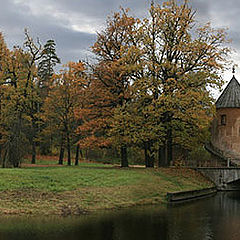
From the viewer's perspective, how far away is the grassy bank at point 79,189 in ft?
66.6

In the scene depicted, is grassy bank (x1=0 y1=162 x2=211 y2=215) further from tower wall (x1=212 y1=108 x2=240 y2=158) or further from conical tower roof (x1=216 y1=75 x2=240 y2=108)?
conical tower roof (x1=216 y1=75 x2=240 y2=108)

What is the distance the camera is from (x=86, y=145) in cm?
3441

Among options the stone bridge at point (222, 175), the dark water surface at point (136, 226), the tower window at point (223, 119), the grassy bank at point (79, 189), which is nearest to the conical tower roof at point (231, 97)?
the tower window at point (223, 119)

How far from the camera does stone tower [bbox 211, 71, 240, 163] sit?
122ft

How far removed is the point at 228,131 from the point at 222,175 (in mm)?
5638

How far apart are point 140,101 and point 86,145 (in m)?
6.77

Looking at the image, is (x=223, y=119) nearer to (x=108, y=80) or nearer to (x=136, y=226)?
(x=108, y=80)

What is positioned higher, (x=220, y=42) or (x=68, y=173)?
(x=220, y=42)

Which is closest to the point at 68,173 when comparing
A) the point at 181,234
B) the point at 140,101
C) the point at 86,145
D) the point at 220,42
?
the point at 86,145

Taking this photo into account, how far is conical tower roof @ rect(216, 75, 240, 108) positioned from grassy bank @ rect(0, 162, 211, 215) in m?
11.6

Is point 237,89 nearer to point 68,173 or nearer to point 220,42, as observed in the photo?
point 220,42

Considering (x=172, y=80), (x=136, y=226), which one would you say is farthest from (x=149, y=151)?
(x=136, y=226)

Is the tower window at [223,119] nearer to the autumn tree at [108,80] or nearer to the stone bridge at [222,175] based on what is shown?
the stone bridge at [222,175]

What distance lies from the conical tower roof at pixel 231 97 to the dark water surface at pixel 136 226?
17.8 m
